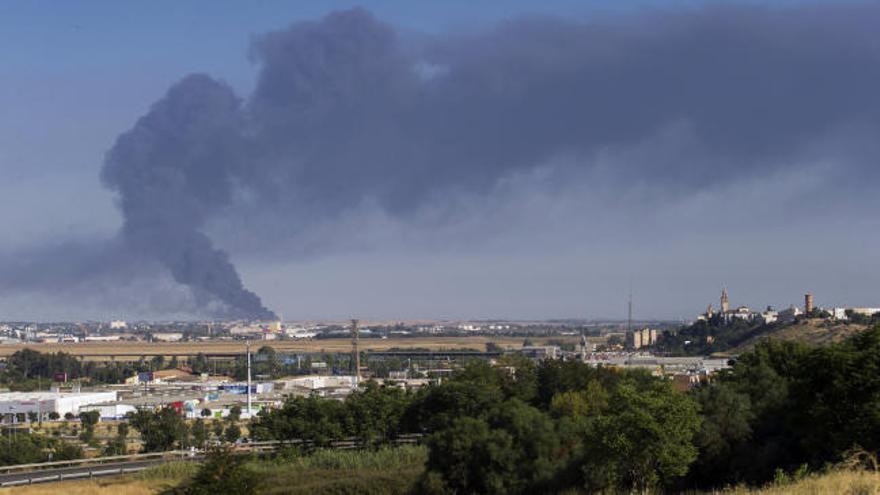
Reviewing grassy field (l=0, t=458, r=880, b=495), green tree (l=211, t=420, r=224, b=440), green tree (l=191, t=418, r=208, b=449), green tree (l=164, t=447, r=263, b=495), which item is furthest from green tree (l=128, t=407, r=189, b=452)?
green tree (l=164, t=447, r=263, b=495)

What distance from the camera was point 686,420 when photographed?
87.3 ft

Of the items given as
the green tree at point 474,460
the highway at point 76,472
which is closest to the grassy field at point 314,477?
the green tree at point 474,460

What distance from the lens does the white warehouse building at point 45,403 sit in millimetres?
77812

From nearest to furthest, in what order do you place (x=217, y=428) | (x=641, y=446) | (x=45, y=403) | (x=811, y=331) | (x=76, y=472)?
(x=641, y=446) < (x=76, y=472) < (x=217, y=428) < (x=45, y=403) < (x=811, y=331)

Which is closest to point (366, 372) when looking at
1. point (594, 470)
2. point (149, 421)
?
point (149, 421)

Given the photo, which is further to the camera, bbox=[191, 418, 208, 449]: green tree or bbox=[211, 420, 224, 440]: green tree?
bbox=[211, 420, 224, 440]: green tree

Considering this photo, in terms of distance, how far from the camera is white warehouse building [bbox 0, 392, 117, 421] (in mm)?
77812

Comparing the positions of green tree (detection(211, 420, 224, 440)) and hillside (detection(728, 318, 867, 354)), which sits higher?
hillside (detection(728, 318, 867, 354))

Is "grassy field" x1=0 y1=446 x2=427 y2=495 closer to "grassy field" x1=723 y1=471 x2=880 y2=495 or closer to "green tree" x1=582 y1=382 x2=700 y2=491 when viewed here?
"green tree" x1=582 y1=382 x2=700 y2=491

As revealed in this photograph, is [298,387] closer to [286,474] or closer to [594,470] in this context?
[286,474]

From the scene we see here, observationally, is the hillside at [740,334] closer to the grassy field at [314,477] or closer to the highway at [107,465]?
the highway at [107,465]

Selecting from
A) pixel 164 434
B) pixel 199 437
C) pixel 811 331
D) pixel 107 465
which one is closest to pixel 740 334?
pixel 811 331

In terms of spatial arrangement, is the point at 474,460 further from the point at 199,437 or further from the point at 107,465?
the point at 199,437

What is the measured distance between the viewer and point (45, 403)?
7906 centimetres
